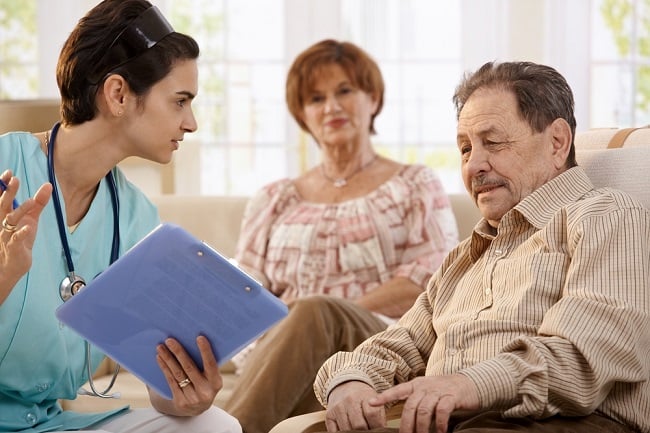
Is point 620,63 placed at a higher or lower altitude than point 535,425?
higher

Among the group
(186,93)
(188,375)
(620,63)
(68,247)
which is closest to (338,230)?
(186,93)

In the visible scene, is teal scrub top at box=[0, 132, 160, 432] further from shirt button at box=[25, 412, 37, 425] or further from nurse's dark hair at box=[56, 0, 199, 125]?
nurse's dark hair at box=[56, 0, 199, 125]

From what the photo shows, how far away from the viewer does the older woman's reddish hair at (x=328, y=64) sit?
339cm

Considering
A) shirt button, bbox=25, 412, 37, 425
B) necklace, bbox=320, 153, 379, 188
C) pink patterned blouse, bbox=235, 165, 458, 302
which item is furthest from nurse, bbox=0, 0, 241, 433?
necklace, bbox=320, 153, 379, 188

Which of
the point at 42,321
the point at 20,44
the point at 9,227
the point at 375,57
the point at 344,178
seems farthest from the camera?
the point at 20,44

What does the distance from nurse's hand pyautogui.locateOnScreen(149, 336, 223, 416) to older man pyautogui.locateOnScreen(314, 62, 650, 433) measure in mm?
222

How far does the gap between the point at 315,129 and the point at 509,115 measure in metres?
1.58

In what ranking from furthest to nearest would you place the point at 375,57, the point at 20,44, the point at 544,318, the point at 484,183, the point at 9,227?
the point at 20,44 → the point at 375,57 → the point at 484,183 → the point at 544,318 → the point at 9,227

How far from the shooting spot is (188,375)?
1.68 m

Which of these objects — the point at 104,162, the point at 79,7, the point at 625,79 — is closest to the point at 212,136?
the point at 79,7

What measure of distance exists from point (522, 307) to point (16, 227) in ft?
2.78

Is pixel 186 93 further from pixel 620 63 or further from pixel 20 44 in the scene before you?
pixel 20 44

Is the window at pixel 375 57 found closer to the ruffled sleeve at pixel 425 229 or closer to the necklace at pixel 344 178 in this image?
the necklace at pixel 344 178

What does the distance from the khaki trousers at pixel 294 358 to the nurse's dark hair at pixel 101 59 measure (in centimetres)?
79
